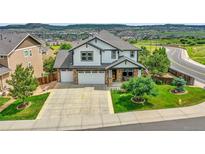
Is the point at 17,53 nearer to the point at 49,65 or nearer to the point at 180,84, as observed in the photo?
the point at 49,65

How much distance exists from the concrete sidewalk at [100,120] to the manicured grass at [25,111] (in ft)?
3.23

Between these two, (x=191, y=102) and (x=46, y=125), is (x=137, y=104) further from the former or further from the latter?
(x=46, y=125)

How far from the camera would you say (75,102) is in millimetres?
23047

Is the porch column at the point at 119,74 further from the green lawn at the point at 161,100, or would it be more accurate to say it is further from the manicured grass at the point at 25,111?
the manicured grass at the point at 25,111

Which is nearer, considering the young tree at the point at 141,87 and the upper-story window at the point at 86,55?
the young tree at the point at 141,87

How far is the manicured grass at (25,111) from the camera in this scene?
19.7 meters

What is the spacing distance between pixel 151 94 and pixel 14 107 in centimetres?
1325

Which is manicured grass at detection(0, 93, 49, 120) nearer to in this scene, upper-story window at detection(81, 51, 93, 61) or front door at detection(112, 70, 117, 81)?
upper-story window at detection(81, 51, 93, 61)

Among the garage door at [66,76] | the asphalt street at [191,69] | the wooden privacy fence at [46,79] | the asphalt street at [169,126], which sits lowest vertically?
the asphalt street at [191,69]

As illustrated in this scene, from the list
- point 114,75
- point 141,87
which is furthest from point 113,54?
point 141,87

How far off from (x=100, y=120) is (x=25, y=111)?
725cm

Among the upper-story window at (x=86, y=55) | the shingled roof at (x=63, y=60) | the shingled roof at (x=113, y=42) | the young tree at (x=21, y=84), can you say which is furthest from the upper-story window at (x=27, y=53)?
the young tree at (x=21, y=84)

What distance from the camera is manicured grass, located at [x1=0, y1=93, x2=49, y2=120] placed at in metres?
19.7

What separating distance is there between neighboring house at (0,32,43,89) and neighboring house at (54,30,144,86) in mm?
5976
